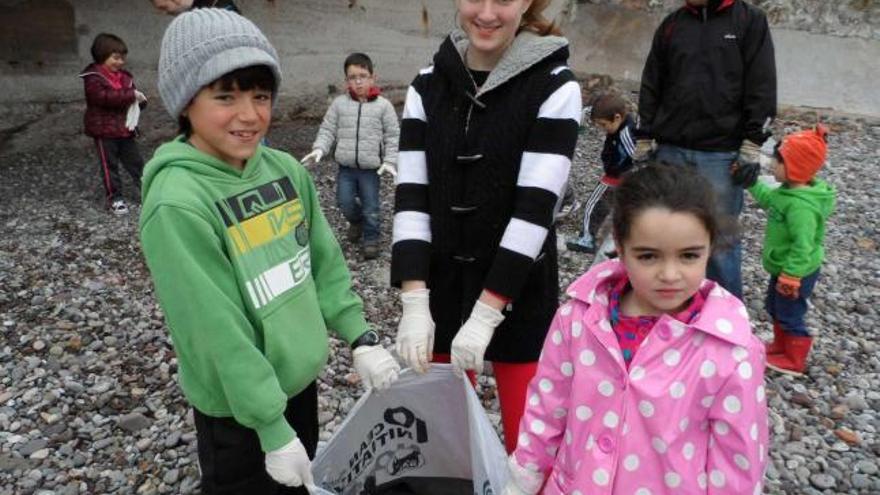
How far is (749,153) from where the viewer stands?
3676 mm

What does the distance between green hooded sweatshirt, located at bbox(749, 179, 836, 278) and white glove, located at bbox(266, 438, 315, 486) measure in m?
2.91

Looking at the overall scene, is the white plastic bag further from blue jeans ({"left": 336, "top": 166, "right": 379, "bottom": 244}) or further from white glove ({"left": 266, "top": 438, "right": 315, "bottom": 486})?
blue jeans ({"left": 336, "top": 166, "right": 379, "bottom": 244})

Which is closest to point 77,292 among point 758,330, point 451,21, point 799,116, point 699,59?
point 699,59

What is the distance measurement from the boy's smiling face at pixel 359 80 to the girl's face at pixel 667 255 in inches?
158

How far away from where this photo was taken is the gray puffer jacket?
5.14 metres

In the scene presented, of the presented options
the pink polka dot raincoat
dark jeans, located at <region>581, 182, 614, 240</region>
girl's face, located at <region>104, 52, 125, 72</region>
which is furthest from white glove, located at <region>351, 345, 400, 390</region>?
girl's face, located at <region>104, 52, 125, 72</region>

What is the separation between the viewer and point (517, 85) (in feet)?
5.98

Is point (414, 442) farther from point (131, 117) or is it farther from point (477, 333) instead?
point (131, 117)

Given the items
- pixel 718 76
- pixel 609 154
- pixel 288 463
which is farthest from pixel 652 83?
pixel 288 463

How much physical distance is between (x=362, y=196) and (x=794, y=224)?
314 cm

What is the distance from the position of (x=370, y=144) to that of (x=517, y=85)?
3.44m

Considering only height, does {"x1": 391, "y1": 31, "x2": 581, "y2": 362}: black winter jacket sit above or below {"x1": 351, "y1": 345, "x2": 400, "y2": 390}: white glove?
above

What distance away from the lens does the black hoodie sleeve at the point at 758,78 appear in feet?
11.9

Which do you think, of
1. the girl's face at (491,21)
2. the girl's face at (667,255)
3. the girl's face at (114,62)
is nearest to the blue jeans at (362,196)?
the girl's face at (114,62)
